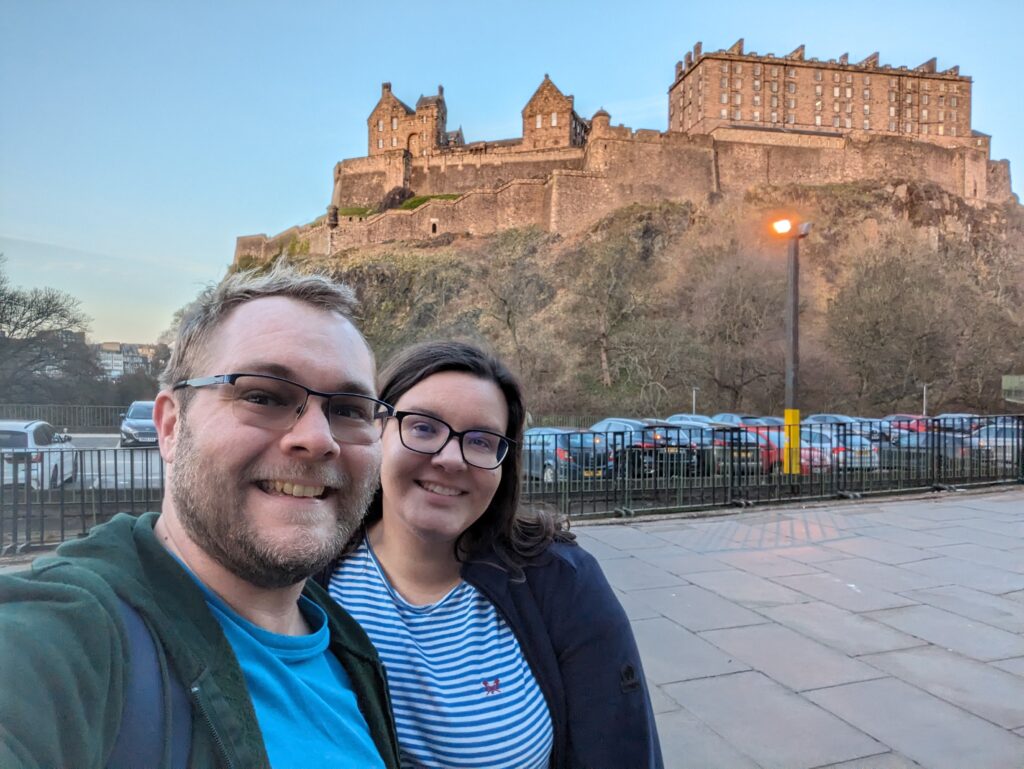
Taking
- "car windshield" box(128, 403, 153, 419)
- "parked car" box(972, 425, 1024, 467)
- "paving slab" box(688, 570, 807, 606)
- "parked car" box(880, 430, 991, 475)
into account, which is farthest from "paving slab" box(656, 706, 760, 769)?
"car windshield" box(128, 403, 153, 419)

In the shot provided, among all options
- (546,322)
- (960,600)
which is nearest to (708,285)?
(546,322)

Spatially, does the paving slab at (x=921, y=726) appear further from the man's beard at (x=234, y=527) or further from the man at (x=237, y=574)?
the man's beard at (x=234, y=527)

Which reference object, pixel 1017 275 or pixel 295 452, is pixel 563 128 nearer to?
pixel 1017 275

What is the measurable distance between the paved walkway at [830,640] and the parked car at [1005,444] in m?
3.98

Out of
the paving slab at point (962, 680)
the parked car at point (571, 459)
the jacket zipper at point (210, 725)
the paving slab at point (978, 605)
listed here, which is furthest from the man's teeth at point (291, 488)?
the parked car at point (571, 459)

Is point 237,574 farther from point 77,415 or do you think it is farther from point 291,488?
point 77,415

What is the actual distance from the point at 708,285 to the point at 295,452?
33021 millimetres

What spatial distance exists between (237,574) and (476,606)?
2.13 feet

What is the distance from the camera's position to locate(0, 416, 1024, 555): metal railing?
6.24 m

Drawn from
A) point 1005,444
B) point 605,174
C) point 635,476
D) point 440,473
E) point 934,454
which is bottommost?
point 635,476

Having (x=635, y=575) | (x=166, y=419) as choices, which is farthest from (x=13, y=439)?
(x=166, y=419)

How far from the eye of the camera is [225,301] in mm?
1113

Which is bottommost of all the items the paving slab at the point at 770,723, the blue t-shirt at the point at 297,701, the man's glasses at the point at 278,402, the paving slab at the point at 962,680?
the paving slab at the point at 770,723

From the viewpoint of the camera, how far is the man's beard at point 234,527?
98 centimetres
